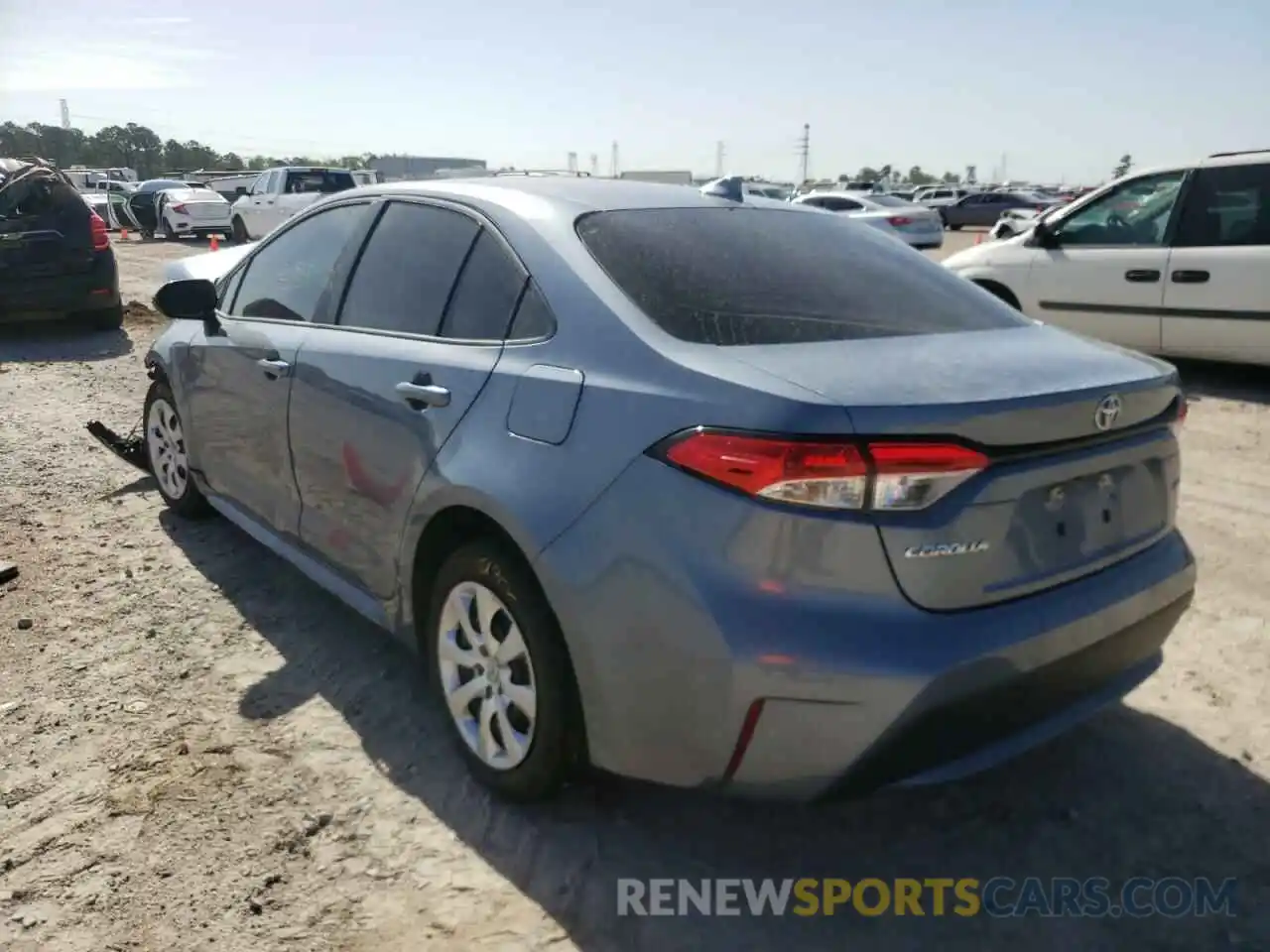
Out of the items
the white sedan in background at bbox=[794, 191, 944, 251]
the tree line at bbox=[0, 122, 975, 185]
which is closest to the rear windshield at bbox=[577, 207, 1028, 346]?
the white sedan in background at bbox=[794, 191, 944, 251]

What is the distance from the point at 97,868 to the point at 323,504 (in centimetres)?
124

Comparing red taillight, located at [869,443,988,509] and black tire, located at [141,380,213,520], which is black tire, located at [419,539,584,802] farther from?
black tire, located at [141,380,213,520]

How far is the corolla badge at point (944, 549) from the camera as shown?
1.97 m

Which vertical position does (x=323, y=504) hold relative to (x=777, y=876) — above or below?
above

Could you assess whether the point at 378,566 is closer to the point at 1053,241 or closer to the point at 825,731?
the point at 825,731

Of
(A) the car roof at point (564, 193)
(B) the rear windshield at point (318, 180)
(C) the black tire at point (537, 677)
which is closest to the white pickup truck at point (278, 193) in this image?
(B) the rear windshield at point (318, 180)

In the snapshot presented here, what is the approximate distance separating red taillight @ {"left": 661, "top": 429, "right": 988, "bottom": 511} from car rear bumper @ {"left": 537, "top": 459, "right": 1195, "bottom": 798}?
0.06 metres

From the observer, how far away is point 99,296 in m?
10.1

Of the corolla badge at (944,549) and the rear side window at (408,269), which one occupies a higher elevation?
the rear side window at (408,269)

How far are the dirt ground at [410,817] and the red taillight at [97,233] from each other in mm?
7376

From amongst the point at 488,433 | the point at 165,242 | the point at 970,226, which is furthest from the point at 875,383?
the point at 970,226

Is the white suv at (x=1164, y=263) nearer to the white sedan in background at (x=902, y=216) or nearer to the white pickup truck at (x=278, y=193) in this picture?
the white sedan in background at (x=902, y=216)

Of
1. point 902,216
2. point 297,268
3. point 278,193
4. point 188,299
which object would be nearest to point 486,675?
point 297,268

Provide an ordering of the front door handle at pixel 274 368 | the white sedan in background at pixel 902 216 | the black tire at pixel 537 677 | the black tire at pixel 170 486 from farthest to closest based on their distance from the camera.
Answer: the white sedan in background at pixel 902 216, the black tire at pixel 170 486, the front door handle at pixel 274 368, the black tire at pixel 537 677
